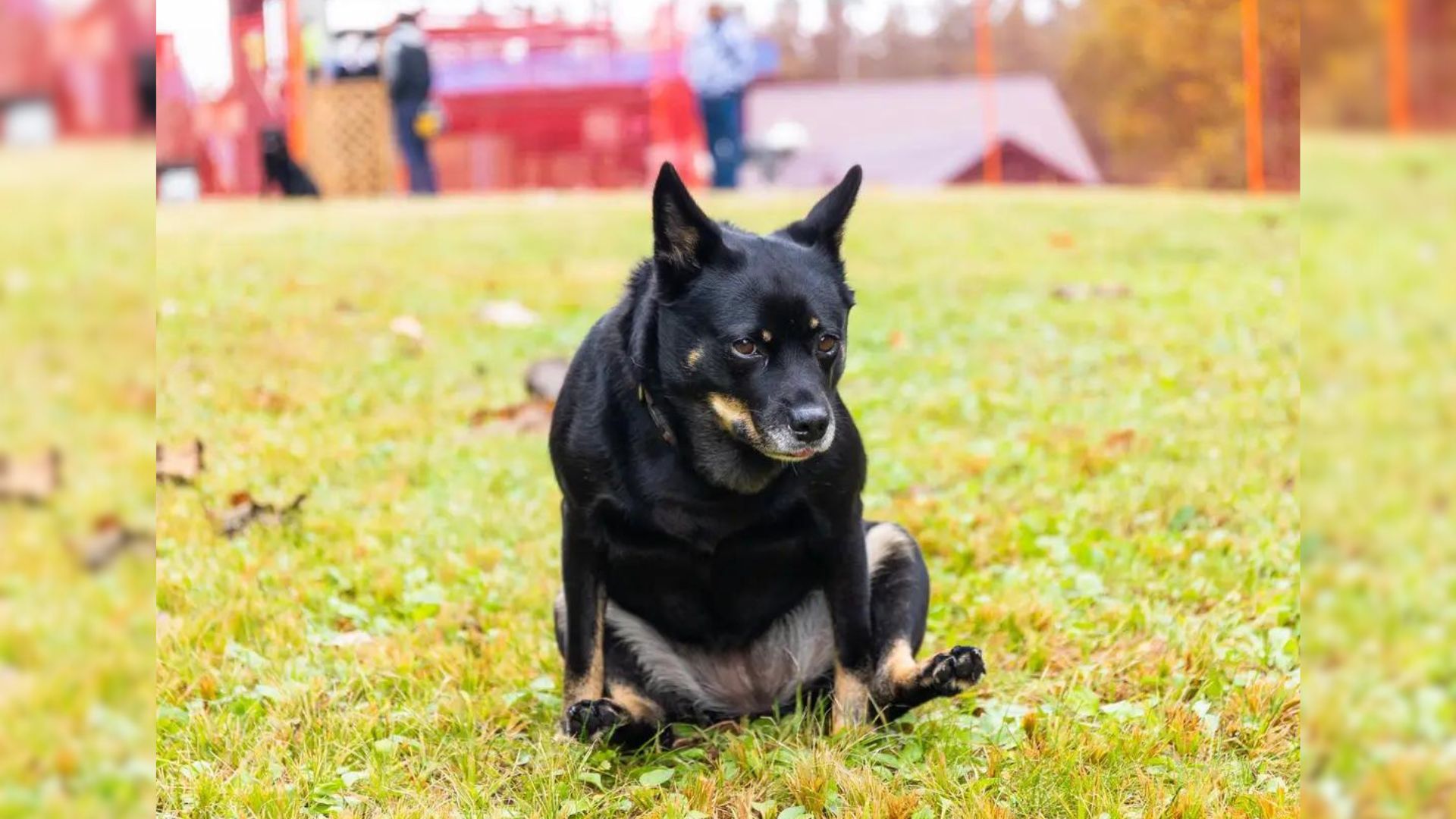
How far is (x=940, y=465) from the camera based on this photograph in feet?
17.9

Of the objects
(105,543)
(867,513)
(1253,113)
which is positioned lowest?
(867,513)

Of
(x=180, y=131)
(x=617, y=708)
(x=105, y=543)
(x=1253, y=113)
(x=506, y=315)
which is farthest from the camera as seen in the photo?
(x=1253, y=113)

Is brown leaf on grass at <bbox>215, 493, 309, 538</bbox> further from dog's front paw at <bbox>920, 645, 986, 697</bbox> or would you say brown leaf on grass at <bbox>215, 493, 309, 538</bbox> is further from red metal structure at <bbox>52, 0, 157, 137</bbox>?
red metal structure at <bbox>52, 0, 157, 137</bbox>

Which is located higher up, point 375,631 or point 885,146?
point 885,146

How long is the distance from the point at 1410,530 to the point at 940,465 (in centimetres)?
217

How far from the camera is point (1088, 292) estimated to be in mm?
9047

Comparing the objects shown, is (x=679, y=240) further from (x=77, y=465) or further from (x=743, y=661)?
(x=77, y=465)

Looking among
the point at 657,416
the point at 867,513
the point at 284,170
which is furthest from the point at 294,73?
the point at 657,416

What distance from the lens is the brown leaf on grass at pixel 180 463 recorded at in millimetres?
4625

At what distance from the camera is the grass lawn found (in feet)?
9.45

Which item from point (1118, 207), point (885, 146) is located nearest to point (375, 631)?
point (1118, 207)

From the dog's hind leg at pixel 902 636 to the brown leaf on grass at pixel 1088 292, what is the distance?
5755mm

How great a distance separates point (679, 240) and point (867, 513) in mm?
2091

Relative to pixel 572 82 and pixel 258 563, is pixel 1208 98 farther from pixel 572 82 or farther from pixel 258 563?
pixel 258 563
